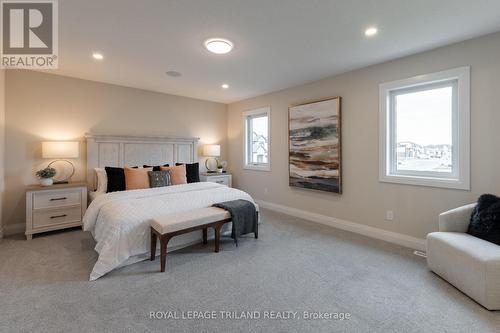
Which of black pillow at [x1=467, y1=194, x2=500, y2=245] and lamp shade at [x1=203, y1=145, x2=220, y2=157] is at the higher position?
lamp shade at [x1=203, y1=145, x2=220, y2=157]

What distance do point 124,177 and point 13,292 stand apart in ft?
6.43

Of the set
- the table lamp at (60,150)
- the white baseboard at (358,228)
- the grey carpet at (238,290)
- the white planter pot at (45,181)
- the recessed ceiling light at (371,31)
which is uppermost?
the recessed ceiling light at (371,31)

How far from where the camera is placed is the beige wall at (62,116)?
3.54 metres

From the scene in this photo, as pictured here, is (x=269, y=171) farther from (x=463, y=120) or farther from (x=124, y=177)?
(x=463, y=120)

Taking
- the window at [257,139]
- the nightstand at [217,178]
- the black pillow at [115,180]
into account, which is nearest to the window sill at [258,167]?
the window at [257,139]

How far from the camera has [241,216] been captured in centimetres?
308

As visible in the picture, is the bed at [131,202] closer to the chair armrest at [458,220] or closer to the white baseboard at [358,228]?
the white baseboard at [358,228]

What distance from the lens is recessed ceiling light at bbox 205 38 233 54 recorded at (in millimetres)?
2684

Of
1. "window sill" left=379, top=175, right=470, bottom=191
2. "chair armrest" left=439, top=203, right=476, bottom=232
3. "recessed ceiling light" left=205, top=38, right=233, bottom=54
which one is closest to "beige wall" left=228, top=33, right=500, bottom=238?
"window sill" left=379, top=175, right=470, bottom=191

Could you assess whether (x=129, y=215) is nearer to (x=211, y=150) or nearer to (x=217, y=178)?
(x=217, y=178)

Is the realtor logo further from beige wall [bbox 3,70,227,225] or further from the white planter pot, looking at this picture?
the white planter pot

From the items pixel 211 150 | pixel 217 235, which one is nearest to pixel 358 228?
pixel 217 235

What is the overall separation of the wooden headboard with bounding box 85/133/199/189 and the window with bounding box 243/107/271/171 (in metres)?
1.23

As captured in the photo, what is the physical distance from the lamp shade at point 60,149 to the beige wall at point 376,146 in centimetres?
345
